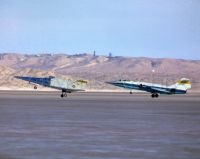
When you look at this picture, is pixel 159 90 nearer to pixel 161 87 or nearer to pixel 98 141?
pixel 161 87

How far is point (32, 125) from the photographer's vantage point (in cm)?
3338

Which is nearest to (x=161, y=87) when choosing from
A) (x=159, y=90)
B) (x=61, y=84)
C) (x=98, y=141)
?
(x=159, y=90)

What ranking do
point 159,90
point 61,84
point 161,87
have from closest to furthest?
point 61,84
point 159,90
point 161,87

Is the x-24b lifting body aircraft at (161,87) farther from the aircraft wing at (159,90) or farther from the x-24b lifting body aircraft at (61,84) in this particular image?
the x-24b lifting body aircraft at (61,84)

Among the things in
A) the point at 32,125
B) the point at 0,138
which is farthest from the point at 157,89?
the point at 0,138

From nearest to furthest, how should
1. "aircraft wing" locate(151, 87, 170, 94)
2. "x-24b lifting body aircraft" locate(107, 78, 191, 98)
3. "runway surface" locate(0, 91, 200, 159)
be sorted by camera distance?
"runway surface" locate(0, 91, 200, 159) → "aircraft wing" locate(151, 87, 170, 94) → "x-24b lifting body aircraft" locate(107, 78, 191, 98)

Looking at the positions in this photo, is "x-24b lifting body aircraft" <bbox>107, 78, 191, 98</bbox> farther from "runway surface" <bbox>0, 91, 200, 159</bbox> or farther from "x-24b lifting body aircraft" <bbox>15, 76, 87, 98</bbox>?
"runway surface" <bbox>0, 91, 200, 159</bbox>

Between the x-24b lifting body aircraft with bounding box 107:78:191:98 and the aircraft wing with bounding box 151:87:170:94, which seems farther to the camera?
the x-24b lifting body aircraft with bounding box 107:78:191:98

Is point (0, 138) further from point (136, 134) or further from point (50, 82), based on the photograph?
point (50, 82)

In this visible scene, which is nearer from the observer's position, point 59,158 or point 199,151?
point 59,158

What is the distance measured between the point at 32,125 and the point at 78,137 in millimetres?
7679

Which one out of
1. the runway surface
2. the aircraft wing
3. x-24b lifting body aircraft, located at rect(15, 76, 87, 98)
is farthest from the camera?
the aircraft wing

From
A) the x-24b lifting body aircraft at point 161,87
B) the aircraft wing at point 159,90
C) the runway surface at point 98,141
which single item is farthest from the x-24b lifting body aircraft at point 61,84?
the runway surface at point 98,141

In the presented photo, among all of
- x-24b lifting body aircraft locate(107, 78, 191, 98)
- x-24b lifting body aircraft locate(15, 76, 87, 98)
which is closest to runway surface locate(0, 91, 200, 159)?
x-24b lifting body aircraft locate(15, 76, 87, 98)
